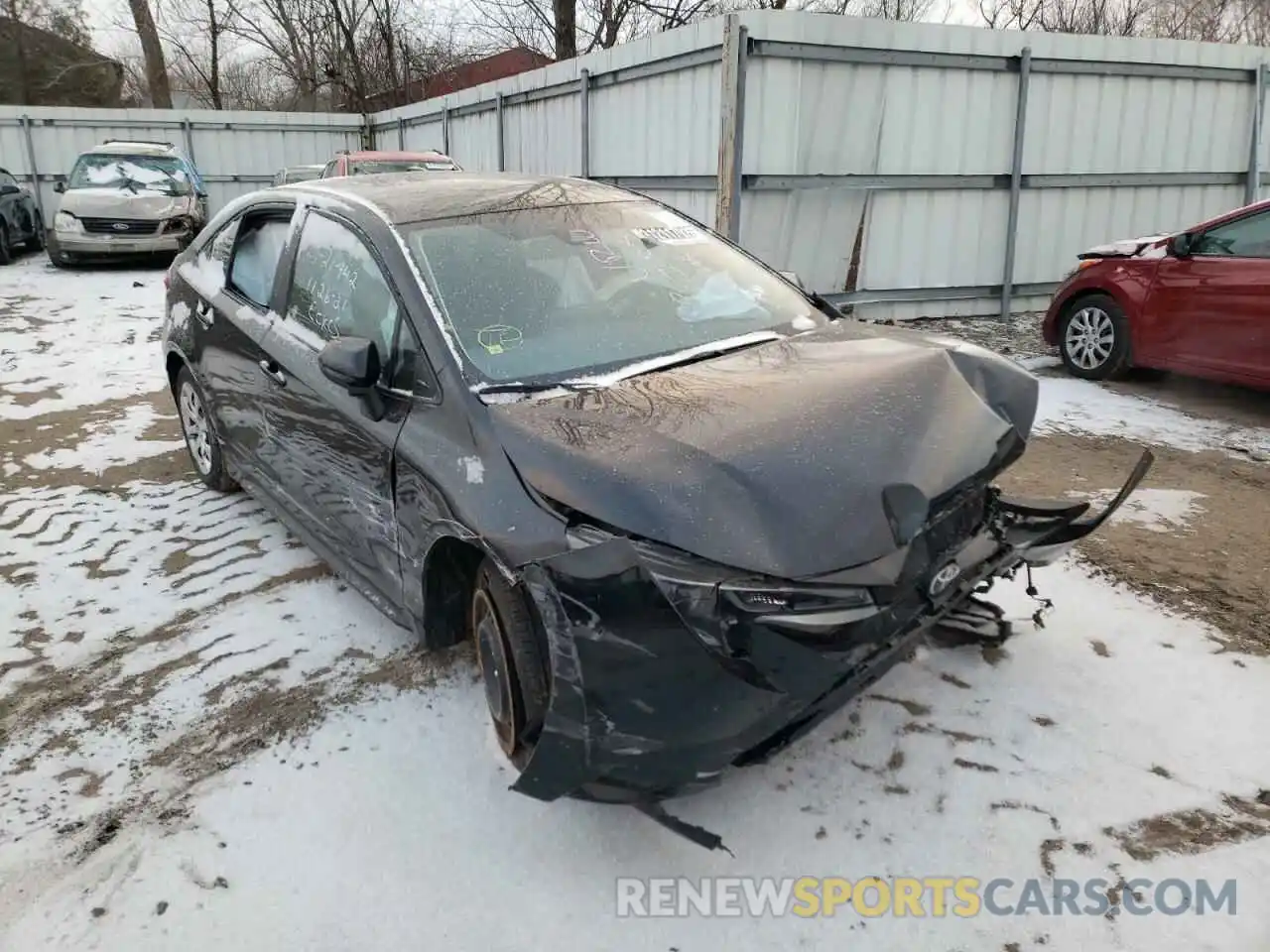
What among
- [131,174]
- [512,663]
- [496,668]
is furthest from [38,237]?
[512,663]

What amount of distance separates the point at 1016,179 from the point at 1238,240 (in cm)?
344

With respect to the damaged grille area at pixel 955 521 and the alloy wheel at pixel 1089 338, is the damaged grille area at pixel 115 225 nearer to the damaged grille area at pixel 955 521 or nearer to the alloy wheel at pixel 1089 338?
the alloy wheel at pixel 1089 338

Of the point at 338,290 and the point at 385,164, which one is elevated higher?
the point at 385,164

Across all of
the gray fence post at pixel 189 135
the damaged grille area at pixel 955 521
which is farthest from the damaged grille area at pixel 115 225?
the damaged grille area at pixel 955 521

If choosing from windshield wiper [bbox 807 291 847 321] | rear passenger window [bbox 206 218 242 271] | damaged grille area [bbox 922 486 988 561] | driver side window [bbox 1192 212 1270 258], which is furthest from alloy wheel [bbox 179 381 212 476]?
driver side window [bbox 1192 212 1270 258]

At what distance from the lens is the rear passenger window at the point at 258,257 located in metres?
3.81

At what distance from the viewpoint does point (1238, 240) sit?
19.7ft

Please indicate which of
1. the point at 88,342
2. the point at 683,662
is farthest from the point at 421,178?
the point at 88,342

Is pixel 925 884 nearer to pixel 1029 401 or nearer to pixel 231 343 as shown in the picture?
pixel 1029 401

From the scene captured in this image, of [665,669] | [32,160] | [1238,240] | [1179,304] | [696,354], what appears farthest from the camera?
[32,160]

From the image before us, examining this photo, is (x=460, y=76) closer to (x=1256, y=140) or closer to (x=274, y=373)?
(x=1256, y=140)

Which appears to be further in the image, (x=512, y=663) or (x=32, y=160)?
(x=32, y=160)

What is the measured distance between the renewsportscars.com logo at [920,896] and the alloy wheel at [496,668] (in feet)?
1.65

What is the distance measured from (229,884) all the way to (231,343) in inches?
97.1
